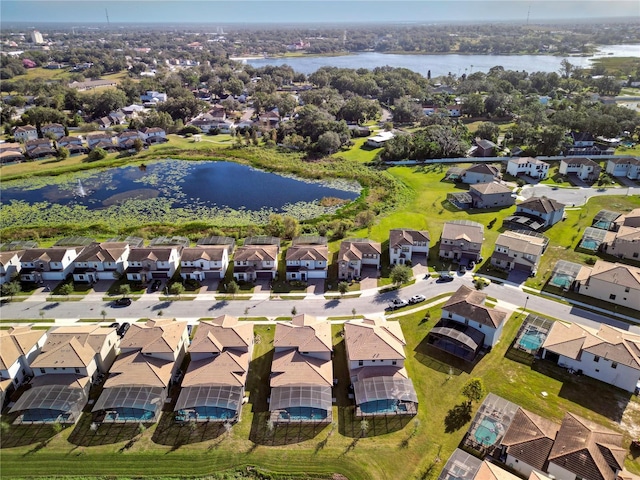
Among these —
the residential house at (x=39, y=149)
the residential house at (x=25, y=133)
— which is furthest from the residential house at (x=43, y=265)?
the residential house at (x=25, y=133)

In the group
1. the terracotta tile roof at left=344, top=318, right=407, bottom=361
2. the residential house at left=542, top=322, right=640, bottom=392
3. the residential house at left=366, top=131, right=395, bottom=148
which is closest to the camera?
the residential house at left=542, top=322, right=640, bottom=392

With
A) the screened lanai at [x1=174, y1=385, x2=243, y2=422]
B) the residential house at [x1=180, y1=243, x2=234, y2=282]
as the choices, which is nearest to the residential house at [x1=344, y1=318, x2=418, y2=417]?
the screened lanai at [x1=174, y1=385, x2=243, y2=422]

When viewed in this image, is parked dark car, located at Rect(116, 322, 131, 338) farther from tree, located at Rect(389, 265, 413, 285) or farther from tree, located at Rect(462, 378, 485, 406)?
tree, located at Rect(462, 378, 485, 406)

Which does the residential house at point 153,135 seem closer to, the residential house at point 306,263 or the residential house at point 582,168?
the residential house at point 306,263

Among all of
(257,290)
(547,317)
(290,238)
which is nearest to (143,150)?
(290,238)

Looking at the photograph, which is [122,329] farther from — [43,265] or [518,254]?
[518,254]
